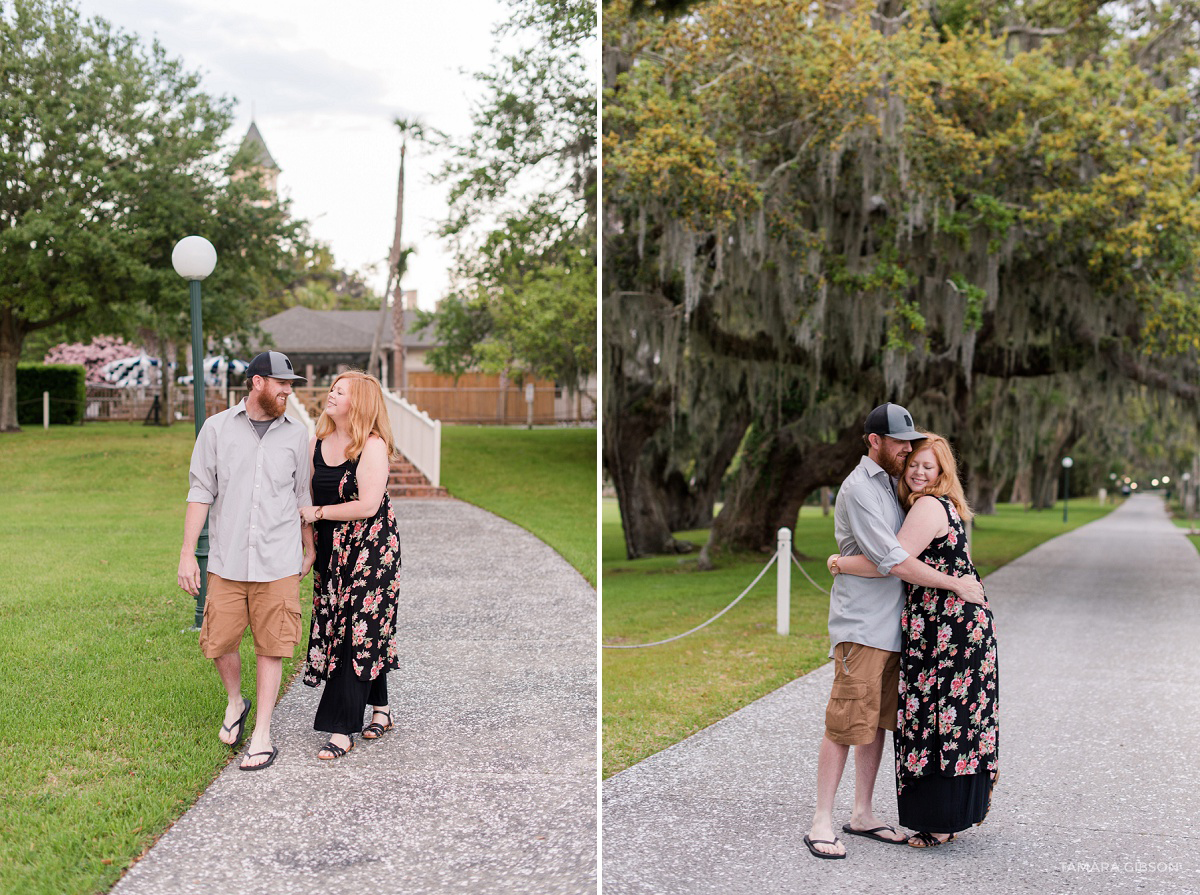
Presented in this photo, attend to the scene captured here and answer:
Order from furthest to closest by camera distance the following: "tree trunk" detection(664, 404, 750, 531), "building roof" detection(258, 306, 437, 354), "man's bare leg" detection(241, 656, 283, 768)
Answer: "building roof" detection(258, 306, 437, 354), "tree trunk" detection(664, 404, 750, 531), "man's bare leg" detection(241, 656, 283, 768)

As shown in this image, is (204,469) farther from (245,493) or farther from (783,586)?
(783,586)

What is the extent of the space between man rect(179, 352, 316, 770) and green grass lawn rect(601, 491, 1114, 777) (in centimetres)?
158

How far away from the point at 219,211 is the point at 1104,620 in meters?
13.5

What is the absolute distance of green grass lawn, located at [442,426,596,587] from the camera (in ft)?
45.0

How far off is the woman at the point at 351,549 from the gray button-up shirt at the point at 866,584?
197cm

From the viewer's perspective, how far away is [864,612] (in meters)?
3.87

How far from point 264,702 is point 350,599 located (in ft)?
1.88

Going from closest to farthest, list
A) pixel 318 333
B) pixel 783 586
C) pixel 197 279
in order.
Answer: pixel 197 279
pixel 783 586
pixel 318 333

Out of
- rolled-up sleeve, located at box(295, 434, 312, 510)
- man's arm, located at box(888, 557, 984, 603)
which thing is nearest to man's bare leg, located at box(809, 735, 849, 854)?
man's arm, located at box(888, 557, 984, 603)

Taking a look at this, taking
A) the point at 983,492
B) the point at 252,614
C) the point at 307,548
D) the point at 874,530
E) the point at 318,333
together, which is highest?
the point at 318,333

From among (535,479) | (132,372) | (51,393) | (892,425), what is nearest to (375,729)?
(892,425)

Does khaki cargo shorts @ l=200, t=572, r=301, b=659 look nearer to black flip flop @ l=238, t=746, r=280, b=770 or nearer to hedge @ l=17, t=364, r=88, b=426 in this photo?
black flip flop @ l=238, t=746, r=280, b=770

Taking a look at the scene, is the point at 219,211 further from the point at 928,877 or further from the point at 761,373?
the point at 928,877

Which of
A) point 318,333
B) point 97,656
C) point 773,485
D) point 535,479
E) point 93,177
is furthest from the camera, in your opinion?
point 318,333
